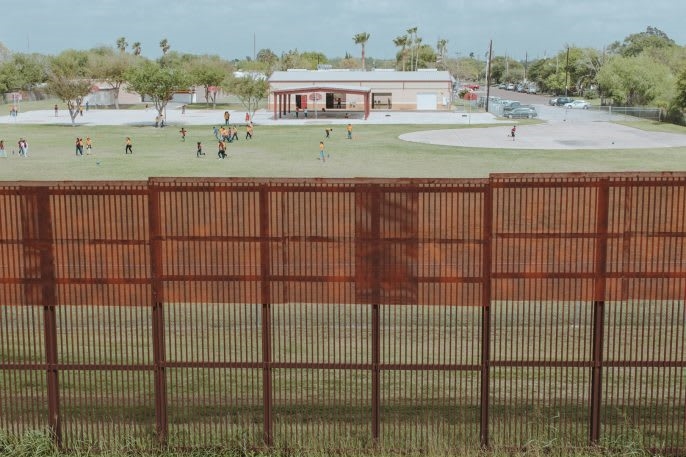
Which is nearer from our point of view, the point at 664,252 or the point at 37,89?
the point at 664,252

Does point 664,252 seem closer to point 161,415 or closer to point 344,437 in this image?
point 344,437

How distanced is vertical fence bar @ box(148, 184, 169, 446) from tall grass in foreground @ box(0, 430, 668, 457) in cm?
35

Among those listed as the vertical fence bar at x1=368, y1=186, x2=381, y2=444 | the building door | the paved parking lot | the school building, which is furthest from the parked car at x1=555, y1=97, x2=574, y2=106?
the vertical fence bar at x1=368, y1=186, x2=381, y2=444

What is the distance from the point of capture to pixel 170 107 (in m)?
130

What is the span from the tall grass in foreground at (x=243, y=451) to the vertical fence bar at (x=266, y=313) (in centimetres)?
33

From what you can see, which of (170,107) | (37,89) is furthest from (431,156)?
(37,89)

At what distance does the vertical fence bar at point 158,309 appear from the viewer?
888 cm

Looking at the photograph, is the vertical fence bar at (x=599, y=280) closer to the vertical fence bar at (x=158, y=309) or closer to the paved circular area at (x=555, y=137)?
the vertical fence bar at (x=158, y=309)

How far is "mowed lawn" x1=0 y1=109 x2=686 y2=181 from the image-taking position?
149 feet

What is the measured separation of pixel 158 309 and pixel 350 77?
107638 mm

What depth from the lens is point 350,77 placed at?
114375 millimetres

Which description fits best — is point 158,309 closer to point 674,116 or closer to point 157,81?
point 157,81

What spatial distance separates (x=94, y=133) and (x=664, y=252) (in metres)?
72.2

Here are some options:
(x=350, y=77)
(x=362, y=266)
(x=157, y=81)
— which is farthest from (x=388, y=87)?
(x=362, y=266)
